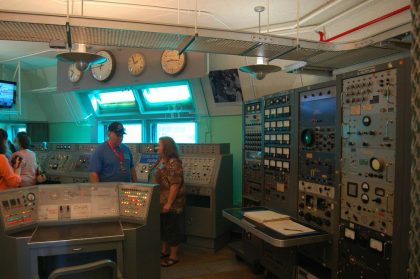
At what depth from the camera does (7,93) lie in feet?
17.7

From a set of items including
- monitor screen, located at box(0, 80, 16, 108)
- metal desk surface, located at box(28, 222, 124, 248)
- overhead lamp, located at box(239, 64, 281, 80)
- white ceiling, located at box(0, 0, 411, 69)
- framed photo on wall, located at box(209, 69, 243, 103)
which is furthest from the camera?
monitor screen, located at box(0, 80, 16, 108)

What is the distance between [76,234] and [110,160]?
1.17 meters

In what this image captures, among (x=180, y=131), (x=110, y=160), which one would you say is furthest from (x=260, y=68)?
(x=180, y=131)

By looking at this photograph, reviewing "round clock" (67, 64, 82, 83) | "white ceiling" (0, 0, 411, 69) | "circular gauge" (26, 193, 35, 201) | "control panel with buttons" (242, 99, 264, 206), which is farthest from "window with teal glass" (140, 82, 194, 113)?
"circular gauge" (26, 193, 35, 201)

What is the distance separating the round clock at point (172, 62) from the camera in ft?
12.6

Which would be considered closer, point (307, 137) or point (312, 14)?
Answer: point (307, 137)

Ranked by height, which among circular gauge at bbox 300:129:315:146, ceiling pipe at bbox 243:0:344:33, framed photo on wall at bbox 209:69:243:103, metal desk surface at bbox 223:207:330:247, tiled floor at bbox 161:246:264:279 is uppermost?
ceiling pipe at bbox 243:0:344:33

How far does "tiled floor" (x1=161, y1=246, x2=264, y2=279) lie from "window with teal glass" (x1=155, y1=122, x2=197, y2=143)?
1736 mm

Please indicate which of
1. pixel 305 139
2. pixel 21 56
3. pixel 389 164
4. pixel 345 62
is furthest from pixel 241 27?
pixel 21 56

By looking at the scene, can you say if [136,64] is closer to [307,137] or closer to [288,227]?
[307,137]

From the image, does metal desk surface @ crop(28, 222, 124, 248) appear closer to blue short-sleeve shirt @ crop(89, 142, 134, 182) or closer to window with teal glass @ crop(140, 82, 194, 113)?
blue short-sleeve shirt @ crop(89, 142, 134, 182)

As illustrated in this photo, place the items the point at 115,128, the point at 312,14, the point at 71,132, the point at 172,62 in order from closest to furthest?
1. the point at 115,128
2. the point at 312,14
3. the point at 172,62
4. the point at 71,132

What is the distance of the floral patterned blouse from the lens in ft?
10.6

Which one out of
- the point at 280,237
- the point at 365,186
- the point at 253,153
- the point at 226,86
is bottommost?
the point at 280,237
